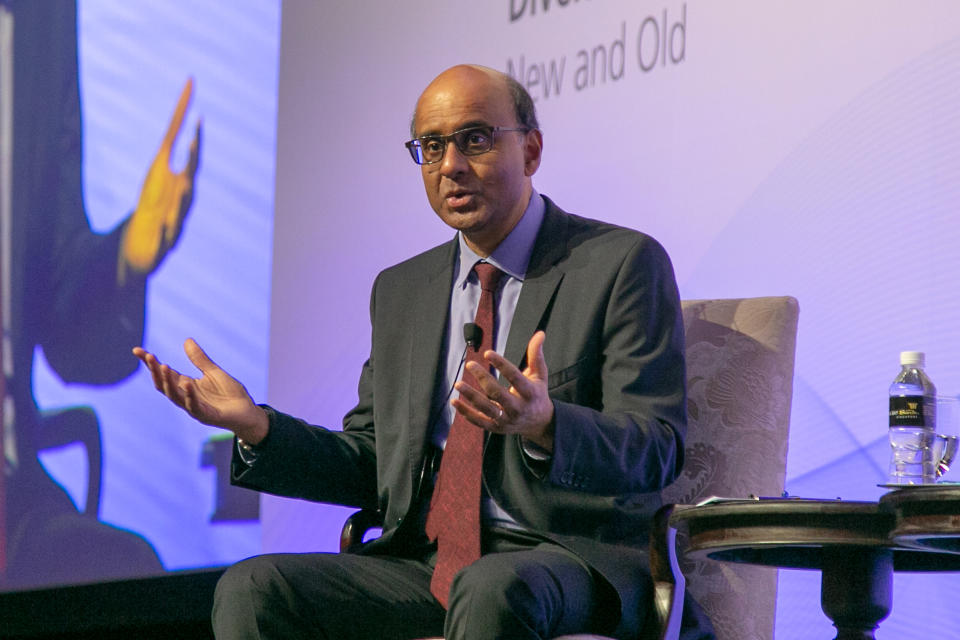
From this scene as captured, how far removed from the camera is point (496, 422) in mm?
1815

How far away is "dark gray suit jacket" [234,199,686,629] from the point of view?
202 cm

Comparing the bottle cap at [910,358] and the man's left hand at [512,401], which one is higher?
the bottle cap at [910,358]

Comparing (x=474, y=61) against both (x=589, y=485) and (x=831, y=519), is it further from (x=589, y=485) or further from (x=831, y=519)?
(x=831, y=519)

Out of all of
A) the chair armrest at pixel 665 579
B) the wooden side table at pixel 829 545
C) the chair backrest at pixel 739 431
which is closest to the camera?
the wooden side table at pixel 829 545

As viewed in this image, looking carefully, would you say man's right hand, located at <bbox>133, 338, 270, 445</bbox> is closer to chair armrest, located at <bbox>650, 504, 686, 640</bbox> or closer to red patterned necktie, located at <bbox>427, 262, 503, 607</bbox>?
red patterned necktie, located at <bbox>427, 262, 503, 607</bbox>

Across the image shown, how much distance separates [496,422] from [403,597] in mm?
499

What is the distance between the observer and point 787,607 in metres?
2.79

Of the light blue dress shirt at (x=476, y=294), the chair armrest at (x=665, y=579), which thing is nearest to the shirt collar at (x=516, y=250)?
the light blue dress shirt at (x=476, y=294)

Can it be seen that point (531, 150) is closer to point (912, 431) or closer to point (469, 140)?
point (469, 140)

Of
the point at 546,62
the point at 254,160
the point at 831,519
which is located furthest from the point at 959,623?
the point at 254,160

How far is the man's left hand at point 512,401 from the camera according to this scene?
177 cm

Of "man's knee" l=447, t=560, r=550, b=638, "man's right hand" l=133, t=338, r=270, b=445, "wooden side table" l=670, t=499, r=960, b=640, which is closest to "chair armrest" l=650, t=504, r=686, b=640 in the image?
"wooden side table" l=670, t=499, r=960, b=640

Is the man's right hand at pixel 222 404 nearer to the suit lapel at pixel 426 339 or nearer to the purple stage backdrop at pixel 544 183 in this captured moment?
the suit lapel at pixel 426 339

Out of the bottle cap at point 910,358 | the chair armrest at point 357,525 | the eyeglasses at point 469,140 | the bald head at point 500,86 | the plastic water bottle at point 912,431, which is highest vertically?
the bald head at point 500,86
